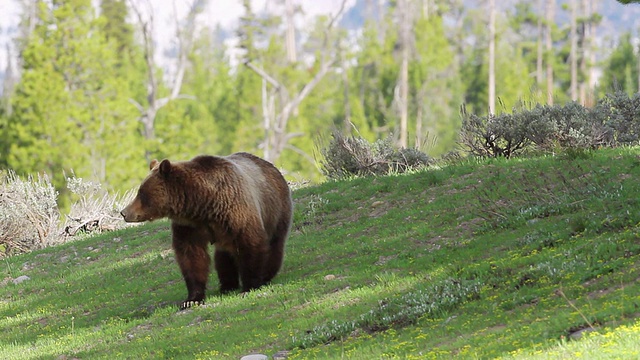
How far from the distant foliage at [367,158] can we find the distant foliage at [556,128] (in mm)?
1518

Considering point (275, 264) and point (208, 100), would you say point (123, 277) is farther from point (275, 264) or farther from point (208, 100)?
point (208, 100)

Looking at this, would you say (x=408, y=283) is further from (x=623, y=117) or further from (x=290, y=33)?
(x=290, y=33)

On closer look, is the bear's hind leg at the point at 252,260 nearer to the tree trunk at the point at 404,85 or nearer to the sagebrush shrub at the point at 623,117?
the sagebrush shrub at the point at 623,117

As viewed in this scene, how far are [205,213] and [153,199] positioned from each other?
0.70 metres

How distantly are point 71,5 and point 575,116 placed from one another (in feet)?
116

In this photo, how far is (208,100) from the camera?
65500 mm

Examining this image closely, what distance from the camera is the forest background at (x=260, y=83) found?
43781 mm

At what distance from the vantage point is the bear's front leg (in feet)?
37.2

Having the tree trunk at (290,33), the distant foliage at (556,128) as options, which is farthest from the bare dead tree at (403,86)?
the distant foliage at (556,128)

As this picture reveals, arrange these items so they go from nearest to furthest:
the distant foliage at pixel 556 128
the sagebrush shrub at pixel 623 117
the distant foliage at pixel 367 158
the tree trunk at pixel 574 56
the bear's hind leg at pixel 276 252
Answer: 1. the bear's hind leg at pixel 276 252
2. the distant foliage at pixel 556 128
3. the sagebrush shrub at pixel 623 117
4. the distant foliage at pixel 367 158
5. the tree trunk at pixel 574 56

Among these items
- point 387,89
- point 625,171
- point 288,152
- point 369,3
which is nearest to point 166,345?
point 625,171

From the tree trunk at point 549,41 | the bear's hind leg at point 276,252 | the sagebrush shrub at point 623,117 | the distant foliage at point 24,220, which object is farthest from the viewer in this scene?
the tree trunk at point 549,41

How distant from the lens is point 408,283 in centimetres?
1044

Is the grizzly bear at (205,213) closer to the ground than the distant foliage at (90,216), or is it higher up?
higher up
